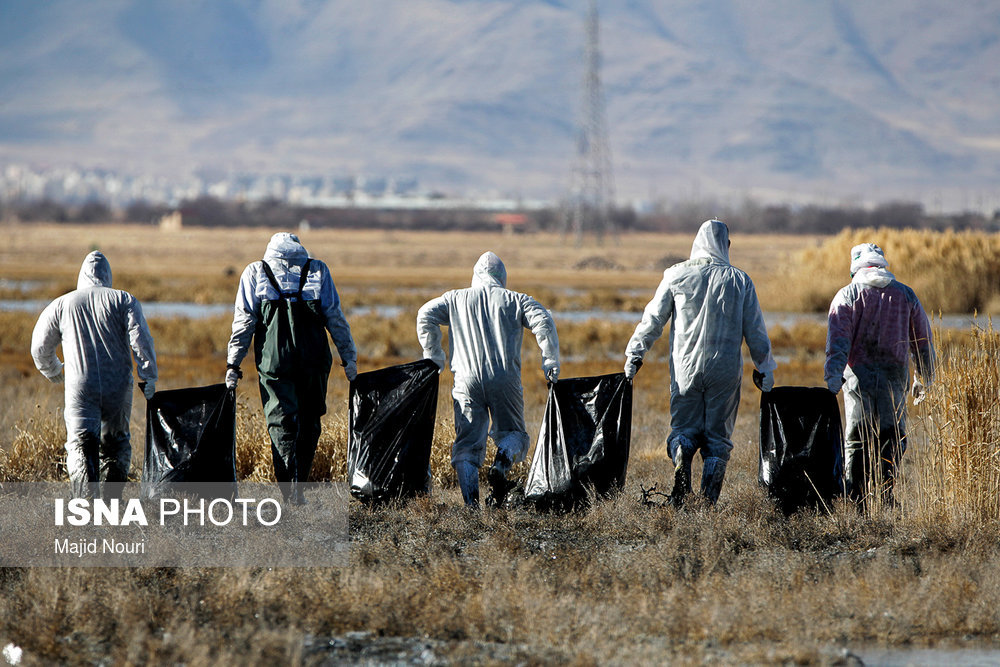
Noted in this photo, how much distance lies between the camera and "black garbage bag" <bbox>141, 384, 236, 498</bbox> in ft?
25.5

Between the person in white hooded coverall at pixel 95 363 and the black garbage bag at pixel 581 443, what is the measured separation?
8.56ft

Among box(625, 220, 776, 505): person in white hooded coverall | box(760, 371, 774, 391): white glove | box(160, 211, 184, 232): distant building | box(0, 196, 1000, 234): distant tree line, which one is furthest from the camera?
box(160, 211, 184, 232): distant building

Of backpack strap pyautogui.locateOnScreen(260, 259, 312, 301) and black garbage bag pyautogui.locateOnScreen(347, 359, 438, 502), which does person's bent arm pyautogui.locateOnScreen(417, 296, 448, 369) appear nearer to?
black garbage bag pyautogui.locateOnScreen(347, 359, 438, 502)

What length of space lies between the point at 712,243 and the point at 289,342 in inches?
110

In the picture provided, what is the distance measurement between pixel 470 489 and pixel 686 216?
109356mm

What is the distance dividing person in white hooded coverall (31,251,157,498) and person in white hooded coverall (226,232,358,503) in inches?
25.6

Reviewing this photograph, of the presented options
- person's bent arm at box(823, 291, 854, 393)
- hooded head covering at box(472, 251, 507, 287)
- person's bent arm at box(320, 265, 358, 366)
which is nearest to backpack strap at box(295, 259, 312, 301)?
person's bent arm at box(320, 265, 358, 366)

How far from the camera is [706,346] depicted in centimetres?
750

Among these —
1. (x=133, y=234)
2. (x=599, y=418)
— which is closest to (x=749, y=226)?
(x=133, y=234)

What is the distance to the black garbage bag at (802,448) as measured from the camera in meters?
7.82

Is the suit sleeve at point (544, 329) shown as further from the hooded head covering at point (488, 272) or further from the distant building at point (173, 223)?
the distant building at point (173, 223)

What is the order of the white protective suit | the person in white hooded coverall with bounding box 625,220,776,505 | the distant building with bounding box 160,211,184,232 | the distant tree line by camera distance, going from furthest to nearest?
the distant building with bounding box 160,211,184,232, the distant tree line, the white protective suit, the person in white hooded coverall with bounding box 625,220,776,505

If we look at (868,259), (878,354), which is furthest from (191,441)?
(868,259)

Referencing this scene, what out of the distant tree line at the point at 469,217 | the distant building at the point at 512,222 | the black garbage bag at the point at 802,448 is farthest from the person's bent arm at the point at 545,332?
the distant building at the point at 512,222
